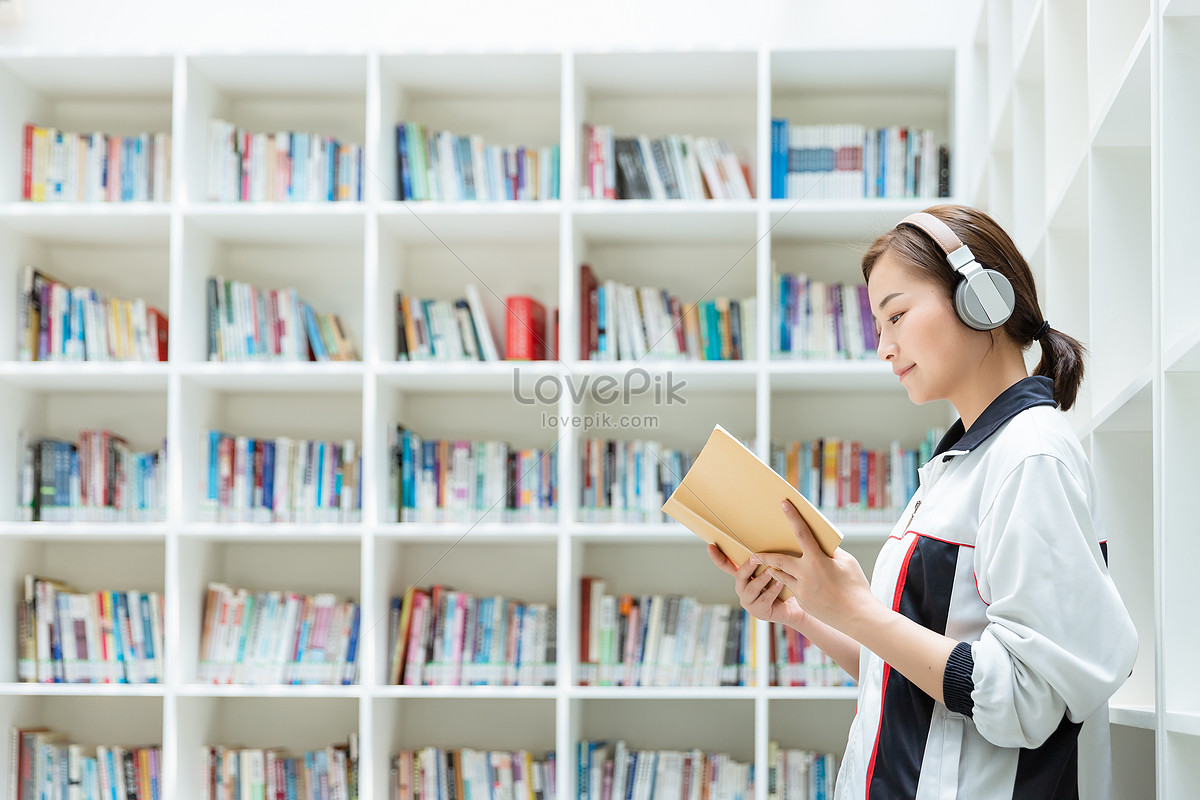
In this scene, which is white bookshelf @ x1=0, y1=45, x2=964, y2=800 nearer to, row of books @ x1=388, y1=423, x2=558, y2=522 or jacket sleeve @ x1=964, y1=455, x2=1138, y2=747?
row of books @ x1=388, y1=423, x2=558, y2=522

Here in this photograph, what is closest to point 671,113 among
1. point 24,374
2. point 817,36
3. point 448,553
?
point 817,36

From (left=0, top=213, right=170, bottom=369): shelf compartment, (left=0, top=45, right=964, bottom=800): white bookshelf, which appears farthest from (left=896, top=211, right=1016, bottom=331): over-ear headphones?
(left=0, top=213, right=170, bottom=369): shelf compartment

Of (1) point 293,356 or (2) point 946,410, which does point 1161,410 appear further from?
(1) point 293,356

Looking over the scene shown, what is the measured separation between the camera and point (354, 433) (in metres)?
3.05

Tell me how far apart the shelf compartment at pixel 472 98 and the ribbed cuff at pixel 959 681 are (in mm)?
2062

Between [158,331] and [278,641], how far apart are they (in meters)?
0.90

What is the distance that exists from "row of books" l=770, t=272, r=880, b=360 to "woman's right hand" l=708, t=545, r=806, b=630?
1.30 meters

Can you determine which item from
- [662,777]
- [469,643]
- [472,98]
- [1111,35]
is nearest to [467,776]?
[469,643]

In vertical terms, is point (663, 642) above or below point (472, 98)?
below

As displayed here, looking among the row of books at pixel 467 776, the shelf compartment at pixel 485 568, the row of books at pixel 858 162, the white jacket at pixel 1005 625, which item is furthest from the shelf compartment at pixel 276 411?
the white jacket at pixel 1005 625

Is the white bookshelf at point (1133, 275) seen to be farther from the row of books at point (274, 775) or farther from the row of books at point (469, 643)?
the row of books at point (274, 775)

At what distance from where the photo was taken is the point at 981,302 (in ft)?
4.07

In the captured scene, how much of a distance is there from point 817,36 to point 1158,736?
7.42ft

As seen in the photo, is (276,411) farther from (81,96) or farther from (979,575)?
(979,575)
